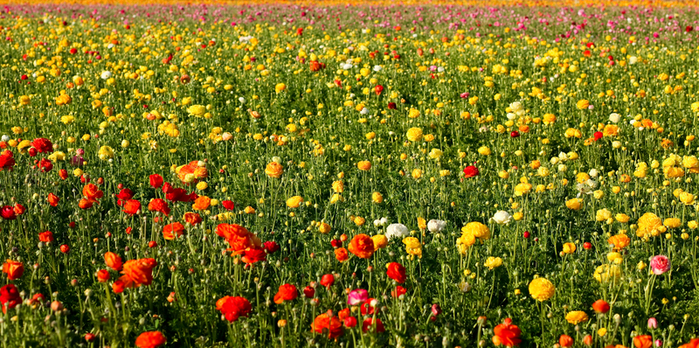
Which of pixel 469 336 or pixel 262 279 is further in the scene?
pixel 262 279

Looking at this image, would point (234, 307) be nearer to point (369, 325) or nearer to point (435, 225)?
point (369, 325)

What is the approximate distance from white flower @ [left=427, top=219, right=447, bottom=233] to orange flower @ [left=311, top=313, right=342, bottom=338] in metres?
1.29

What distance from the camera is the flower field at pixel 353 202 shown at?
2.67 metres

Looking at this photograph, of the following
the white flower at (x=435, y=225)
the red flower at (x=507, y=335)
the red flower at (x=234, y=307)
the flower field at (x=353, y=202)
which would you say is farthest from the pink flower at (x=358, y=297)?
the white flower at (x=435, y=225)

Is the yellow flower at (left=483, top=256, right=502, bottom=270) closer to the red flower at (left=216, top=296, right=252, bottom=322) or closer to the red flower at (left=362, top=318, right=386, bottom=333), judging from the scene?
the red flower at (left=362, top=318, right=386, bottom=333)

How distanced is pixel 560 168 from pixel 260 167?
2.11 m

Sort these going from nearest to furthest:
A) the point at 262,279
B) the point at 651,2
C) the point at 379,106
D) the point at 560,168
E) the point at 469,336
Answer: the point at 469,336, the point at 262,279, the point at 560,168, the point at 379,106, the point at 651,2

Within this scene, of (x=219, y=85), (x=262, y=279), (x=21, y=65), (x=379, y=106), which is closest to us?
(x=262, y=279)

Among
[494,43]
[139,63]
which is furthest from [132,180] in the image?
[494,43]

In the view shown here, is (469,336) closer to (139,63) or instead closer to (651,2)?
(139,63)

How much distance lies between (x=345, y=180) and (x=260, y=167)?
0.64m

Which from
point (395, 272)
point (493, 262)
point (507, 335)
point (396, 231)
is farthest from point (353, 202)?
point (507, 335)

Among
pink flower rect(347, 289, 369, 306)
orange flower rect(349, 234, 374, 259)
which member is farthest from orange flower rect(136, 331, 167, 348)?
orange flower rect(349, 234, 374, 259)

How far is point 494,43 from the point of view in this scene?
377 inches
